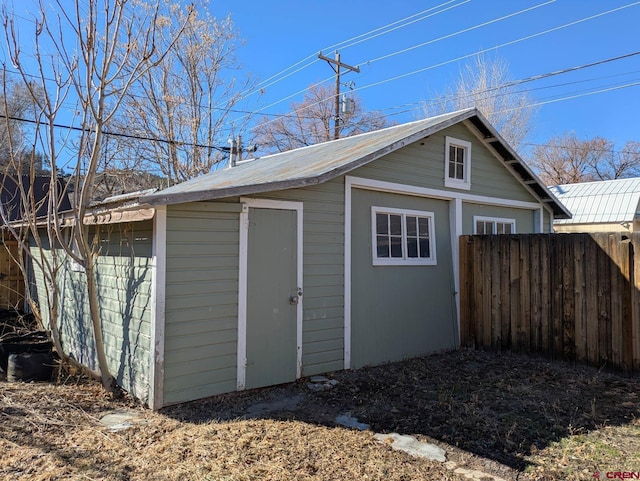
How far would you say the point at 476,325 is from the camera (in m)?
7.37

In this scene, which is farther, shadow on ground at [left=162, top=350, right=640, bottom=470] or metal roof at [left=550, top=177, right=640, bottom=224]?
metal roof at [left=550, top=177, right=640, bottom=224]

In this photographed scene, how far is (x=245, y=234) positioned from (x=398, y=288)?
8.92 feet

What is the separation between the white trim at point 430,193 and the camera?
6.27 m

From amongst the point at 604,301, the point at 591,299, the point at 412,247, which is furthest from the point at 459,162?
the point at 604,301

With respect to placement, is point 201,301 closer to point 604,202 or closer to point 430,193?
point 430,193

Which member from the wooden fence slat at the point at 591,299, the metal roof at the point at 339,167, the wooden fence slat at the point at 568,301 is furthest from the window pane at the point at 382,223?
the wooden fence slat at the point at 591,299

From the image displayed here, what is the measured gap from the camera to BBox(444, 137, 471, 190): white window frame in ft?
24.6

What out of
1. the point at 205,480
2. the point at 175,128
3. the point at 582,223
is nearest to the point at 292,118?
the point at 175,128

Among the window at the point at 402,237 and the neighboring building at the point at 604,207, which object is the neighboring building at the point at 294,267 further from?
the neighboring building at the point at 604,207

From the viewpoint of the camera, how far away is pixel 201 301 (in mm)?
4688

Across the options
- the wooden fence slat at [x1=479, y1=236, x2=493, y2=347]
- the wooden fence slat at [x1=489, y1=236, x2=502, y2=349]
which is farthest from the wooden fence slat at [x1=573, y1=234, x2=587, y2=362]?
the wooden fence slat at [x1=479, y1=236, x2=493, y2=347]

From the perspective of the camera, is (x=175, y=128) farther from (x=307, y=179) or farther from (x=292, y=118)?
(x=307, y=179)

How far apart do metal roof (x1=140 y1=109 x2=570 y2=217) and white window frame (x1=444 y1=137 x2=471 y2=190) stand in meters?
0.38

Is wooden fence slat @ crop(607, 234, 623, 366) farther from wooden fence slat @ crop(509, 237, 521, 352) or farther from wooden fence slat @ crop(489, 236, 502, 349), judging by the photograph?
wooden fence slat @ crop(489, 236, 502, 349)
